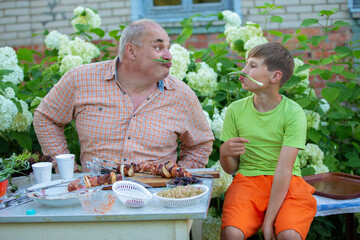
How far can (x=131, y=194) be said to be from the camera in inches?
67.1

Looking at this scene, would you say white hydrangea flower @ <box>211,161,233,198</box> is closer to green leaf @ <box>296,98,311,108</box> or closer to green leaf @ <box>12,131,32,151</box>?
green leaf @ <box>296,98,311,108</box>

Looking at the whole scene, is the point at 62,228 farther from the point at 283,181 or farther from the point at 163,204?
the point at 283,181

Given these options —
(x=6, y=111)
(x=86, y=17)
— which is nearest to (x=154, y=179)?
(x=6, y=111)

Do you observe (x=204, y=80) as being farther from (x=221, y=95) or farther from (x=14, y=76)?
(x=14, y=76)

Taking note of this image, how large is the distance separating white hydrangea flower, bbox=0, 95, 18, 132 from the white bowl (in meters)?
1.22

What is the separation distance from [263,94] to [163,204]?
0.93 metres

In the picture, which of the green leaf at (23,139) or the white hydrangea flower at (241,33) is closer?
the green leaf at (23,139)

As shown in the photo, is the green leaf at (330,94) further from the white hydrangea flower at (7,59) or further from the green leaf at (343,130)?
the white hydrangea flower at (7,59)

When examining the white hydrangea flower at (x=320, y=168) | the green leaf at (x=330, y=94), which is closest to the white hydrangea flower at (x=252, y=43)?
the green leaf at (x=330, y=94)

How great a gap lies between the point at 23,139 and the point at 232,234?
157 cm

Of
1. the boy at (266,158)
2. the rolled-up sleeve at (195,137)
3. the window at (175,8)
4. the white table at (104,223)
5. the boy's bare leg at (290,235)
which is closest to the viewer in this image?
the white table at (104,223)

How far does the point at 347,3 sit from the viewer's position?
5188mm

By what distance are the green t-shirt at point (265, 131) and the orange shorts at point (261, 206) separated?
0.07 metres

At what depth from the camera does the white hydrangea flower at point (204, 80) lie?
314 cm
